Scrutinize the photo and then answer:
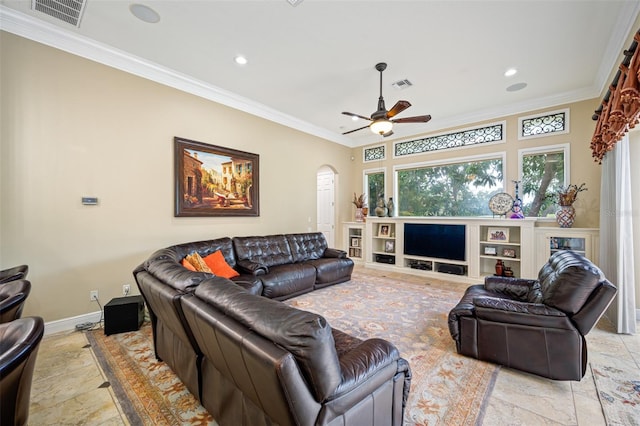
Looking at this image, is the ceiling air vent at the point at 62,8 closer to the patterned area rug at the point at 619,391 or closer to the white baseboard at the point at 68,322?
the white baseboard at the point at 68,322

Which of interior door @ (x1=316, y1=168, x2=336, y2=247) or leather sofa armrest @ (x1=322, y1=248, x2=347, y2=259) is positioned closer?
leather sofa armrest @ (x1=322, y1=248, x2=347, y2=259)

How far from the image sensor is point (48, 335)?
2.91 m

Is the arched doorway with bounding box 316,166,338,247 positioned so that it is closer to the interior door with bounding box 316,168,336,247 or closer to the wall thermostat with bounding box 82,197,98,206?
the interior door with bounding box 316,168,336,247

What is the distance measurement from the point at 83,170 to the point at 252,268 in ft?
7.78

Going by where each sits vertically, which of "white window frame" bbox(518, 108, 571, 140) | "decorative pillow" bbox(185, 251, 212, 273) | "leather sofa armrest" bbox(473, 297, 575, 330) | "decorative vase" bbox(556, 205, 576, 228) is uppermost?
"white window frame" bbox(518, 108, 571, 140)

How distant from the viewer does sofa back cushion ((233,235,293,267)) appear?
4.26 m

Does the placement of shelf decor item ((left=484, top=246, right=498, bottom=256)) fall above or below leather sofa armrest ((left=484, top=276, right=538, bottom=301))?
above

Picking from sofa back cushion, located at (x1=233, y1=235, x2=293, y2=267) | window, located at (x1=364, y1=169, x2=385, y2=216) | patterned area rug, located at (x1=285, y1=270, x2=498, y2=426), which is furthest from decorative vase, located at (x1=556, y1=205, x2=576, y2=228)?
sofa back cushion, located at (x1=233, y1=235, x2=293, y2=267)

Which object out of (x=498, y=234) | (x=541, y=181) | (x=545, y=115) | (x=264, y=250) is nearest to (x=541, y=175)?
(x=541, y=181)

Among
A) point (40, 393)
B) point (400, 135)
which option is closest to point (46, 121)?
point (40, 393)

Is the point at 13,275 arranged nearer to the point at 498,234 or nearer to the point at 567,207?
the point at 498,234

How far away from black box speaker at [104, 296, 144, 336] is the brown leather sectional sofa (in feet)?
3.05

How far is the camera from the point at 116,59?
11.1 feet

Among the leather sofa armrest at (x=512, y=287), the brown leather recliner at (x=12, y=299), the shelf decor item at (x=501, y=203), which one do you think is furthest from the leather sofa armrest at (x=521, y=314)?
the brown leather recliner at (x=12, y=299)
